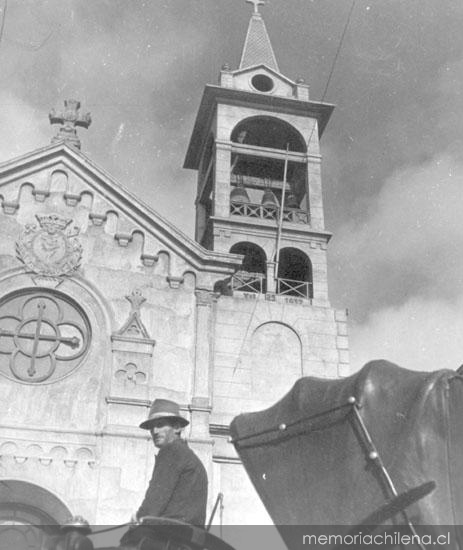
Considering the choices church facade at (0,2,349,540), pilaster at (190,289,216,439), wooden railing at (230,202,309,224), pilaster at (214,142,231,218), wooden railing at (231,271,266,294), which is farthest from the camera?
wooden railing at (230,202,309,224)

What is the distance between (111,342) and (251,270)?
835 cm

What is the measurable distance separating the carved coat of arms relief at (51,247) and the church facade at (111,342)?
0.09 ft

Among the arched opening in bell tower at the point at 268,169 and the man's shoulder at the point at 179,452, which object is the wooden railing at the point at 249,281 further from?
the man's shoulder at the point at 179,452

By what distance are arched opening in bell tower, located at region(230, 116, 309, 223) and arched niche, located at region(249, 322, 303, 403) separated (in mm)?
5722

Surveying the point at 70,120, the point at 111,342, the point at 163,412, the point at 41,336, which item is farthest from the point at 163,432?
the point at 70,120

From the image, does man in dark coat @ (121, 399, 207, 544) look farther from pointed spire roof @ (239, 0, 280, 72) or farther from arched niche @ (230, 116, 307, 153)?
pointed spire roof @ (239, 0, 280, 72)

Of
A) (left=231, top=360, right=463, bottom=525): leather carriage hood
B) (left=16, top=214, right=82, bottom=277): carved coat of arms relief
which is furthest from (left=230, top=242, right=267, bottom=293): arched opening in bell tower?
(left=231, top=360, right=463, bottom=525): leather carriage hood

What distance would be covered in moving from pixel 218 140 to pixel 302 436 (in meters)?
18.7

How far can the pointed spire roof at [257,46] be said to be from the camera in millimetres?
28516

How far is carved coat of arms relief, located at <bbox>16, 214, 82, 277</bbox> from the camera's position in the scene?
54.6ft

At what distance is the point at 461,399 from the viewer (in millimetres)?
6410

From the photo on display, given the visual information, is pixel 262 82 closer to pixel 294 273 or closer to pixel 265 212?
pixel 265 212

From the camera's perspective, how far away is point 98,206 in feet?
59.1

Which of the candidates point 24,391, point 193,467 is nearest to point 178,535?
point 193,467
